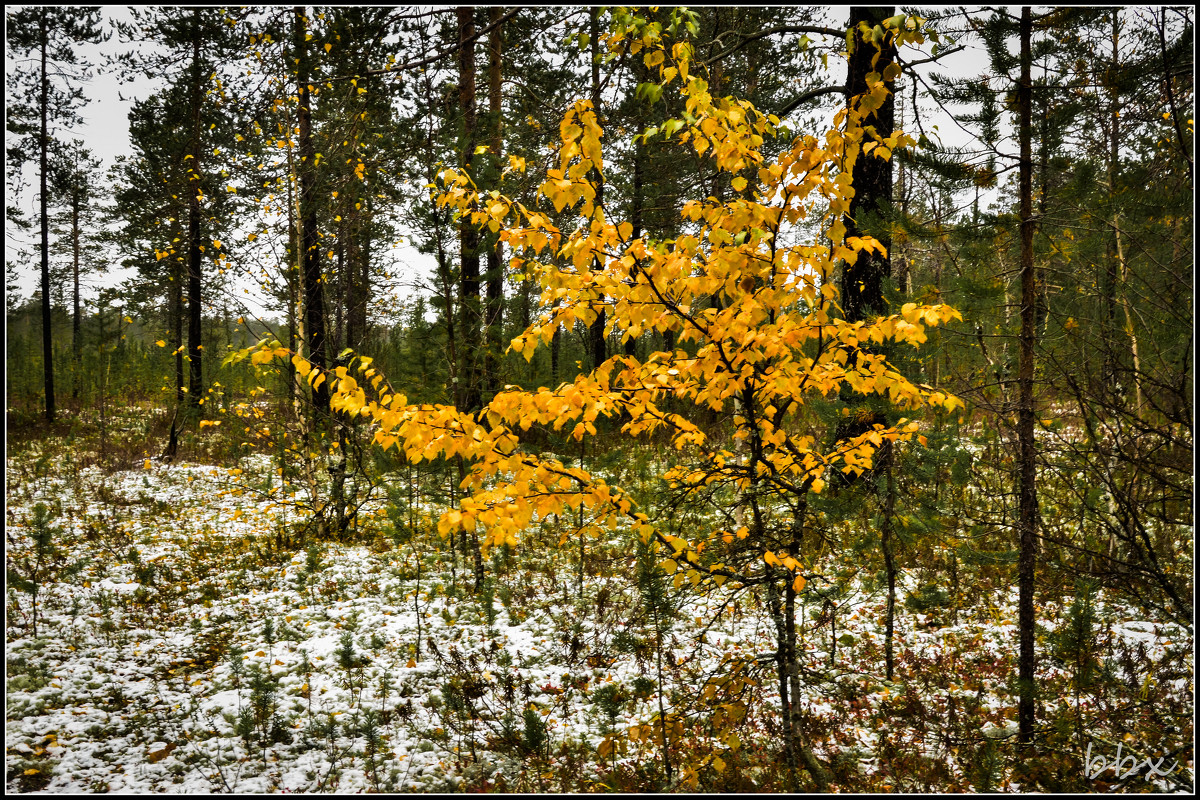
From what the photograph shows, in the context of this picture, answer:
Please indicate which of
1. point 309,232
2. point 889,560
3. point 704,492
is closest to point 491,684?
point 704,492

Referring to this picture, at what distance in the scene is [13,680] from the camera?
3.79 m

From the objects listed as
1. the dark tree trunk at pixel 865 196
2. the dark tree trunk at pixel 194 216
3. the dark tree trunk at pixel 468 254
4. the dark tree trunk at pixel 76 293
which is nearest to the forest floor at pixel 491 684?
the dark tree trunk at pixel 468 254

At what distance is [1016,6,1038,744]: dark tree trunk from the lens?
138 inches

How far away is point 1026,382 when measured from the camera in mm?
3529

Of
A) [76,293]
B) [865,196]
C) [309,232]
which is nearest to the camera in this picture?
[865,196]

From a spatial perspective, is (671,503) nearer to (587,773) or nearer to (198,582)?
(587,773)

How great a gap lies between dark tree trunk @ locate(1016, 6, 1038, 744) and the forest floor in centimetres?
19

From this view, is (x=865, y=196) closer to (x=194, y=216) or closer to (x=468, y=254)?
(x=468, y=254)

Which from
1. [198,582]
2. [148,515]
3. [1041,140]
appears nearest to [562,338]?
[148,515]

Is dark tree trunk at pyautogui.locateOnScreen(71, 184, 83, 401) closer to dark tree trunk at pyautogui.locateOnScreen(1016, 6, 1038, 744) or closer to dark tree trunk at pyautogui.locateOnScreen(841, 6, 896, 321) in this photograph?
dark tree trunk at pyautogui.locateOnScreen(841, 6, 896, 321)

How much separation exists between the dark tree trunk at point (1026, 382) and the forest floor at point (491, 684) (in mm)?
194

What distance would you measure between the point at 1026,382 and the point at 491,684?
164 inches

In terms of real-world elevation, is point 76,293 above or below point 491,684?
above

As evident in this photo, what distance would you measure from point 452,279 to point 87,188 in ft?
71.4
